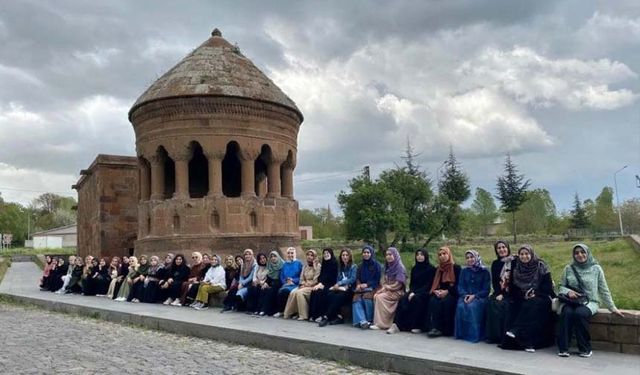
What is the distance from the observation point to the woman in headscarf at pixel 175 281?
40.6ft

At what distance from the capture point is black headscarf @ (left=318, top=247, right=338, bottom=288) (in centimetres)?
942

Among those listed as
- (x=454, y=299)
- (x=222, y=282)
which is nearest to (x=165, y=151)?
(x=222, y=282)

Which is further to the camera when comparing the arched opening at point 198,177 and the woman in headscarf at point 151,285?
the arched opening at point 198,177

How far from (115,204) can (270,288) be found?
11.8 meters

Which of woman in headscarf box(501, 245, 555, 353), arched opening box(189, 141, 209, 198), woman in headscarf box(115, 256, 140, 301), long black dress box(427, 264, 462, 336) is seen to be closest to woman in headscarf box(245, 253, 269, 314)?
long black dress box(427, 264, 462, 336)

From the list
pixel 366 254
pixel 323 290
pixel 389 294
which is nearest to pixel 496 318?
pixel 389 294

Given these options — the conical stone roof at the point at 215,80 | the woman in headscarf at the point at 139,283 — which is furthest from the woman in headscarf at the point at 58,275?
the conical stone roof at the point at 215,80

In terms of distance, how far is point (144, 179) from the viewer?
17.9 meters

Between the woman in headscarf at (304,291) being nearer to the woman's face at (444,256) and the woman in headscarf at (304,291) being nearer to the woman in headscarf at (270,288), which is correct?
the woman in headscarf at (270,288)

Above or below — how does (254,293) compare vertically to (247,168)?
below

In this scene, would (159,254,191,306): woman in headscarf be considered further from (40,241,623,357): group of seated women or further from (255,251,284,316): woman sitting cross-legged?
(255,251,284,316): woman sitting cross-legged

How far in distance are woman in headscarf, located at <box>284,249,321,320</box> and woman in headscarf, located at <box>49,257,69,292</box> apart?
1013 centimetres

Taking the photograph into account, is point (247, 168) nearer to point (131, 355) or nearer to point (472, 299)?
point (131, 355)

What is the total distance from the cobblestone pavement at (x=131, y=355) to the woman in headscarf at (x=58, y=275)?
277 inches
